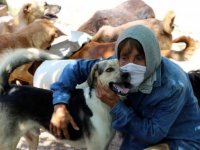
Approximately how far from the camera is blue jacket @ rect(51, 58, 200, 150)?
285cm

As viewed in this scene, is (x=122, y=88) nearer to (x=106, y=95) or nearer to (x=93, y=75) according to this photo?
(x=106, y=95)

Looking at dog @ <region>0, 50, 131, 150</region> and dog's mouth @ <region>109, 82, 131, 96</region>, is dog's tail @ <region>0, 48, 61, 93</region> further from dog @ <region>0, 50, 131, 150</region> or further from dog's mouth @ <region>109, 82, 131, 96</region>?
dog's mouth @ <region>109, 82, 131, 96</region>

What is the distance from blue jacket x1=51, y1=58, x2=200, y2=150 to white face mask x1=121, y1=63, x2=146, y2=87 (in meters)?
0.17

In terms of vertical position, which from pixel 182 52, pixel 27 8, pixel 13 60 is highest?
pixel 13 60

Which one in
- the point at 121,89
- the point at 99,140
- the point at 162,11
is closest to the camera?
the point at 121,89

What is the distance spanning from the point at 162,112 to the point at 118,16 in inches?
173

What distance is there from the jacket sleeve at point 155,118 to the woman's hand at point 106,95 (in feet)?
0.18

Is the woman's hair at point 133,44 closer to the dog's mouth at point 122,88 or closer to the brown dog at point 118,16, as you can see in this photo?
the dog's mouth at point 122,88

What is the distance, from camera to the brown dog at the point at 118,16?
6812 millimetres

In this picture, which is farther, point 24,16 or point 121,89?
point 24,16

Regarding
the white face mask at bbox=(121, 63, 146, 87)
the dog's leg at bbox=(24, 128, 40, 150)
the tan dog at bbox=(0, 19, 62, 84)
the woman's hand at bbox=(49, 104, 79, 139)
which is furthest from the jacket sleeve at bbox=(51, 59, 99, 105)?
the tan dog at bbox=(0, 19, 62, 84)

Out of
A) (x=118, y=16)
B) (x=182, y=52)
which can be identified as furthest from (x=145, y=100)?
(x=118, y=16)

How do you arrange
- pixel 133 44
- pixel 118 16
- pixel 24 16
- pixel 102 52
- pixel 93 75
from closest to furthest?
pixel 133 44 < pixel 93 75 < pixel 102 52 < pixel 24 16 < pixel 118 16

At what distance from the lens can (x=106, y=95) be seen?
2957 millimetres
